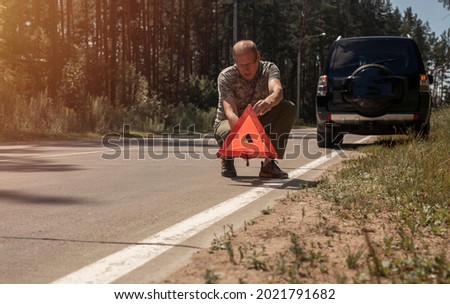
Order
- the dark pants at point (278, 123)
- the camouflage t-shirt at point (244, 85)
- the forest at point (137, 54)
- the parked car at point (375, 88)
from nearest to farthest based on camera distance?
the camouflage t-shirt at point (244, 85), the dark pants at point (278, 123), the parked car at point (375, 88), the forest at point (137, 54)

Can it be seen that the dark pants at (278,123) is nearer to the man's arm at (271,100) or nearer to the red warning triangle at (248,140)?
the red warning triangle at (248,140)

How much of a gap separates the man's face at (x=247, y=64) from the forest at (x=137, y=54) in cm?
1107

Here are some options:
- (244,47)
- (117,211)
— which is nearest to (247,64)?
(244,47)

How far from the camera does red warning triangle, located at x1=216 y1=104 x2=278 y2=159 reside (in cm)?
713

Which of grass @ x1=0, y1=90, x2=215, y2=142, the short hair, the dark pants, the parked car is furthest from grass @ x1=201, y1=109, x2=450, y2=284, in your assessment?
grass @ x1=0, y1=90, x2=215, y2=142

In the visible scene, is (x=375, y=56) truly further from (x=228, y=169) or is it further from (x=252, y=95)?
(x=228, y=169)

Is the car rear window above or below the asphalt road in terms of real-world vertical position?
above

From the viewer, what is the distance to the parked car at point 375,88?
11.7m

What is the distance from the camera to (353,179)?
6828 millimetres

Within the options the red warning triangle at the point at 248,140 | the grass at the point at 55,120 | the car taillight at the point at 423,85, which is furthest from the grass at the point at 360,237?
the grass at the point at 55,120

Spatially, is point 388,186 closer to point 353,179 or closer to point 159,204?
point 353,179

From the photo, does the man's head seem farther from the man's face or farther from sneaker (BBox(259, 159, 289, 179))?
sneaker (BBox(259, 159, 289, 179))

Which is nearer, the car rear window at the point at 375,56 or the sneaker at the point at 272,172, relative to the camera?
the sneaker at the point at 272,172

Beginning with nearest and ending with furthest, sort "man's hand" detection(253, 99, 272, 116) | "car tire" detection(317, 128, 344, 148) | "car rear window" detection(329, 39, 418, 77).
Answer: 1. "man's hand" detection(253, 99, 272, 116)
2. "car rear window" detection(329, 39, 418, 77)
3. "car tire" detection(317, 128, 344, 148)
